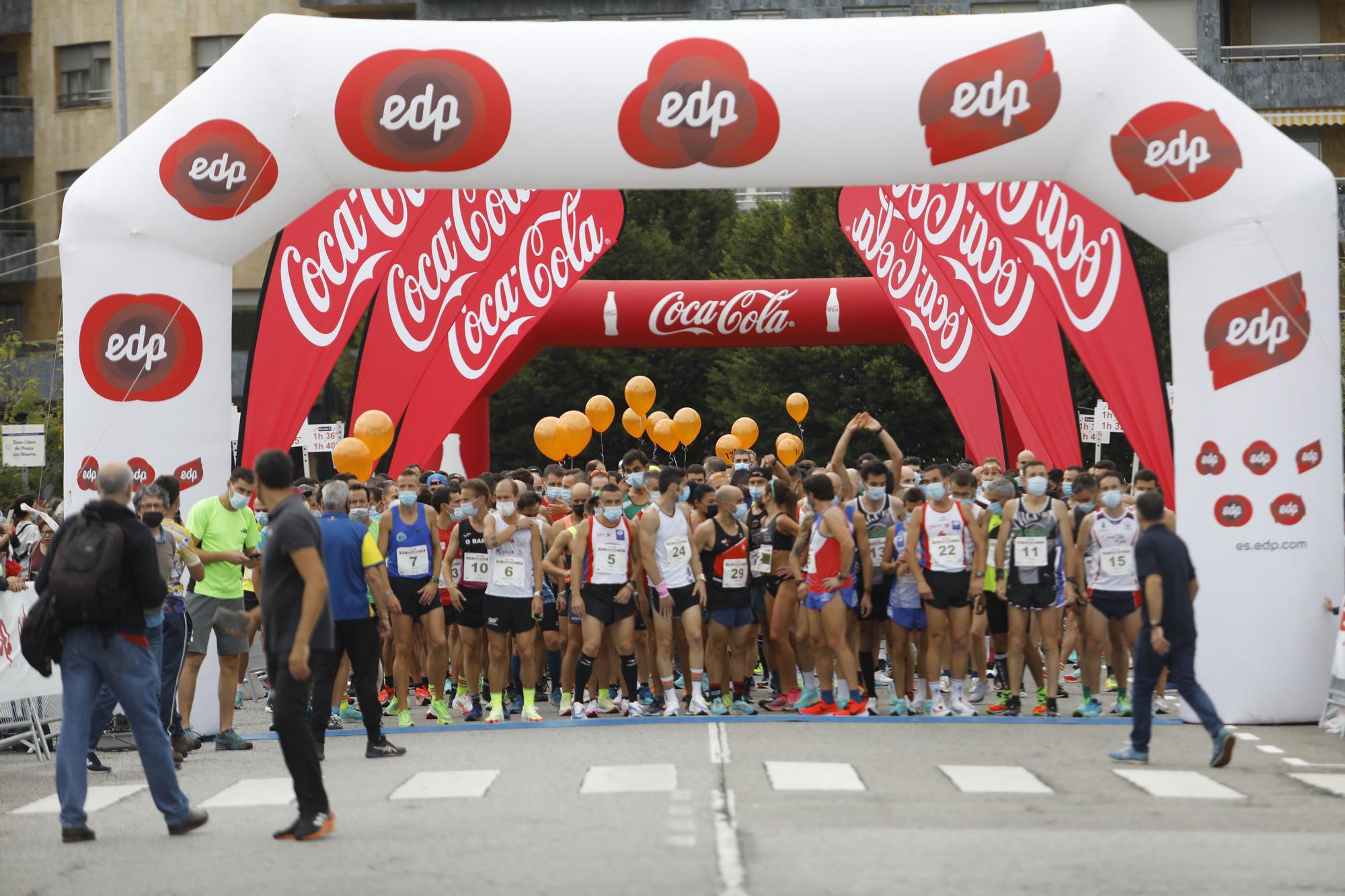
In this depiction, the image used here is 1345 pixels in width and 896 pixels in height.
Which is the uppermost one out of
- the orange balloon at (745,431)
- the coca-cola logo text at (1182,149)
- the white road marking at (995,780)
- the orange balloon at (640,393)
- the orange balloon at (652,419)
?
the coca-cola logo text at (1182,149)

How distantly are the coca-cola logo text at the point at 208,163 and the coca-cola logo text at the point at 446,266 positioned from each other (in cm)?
707

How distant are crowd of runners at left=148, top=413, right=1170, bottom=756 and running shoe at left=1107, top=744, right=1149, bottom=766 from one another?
7.68 ft

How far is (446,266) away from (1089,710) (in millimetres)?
10293

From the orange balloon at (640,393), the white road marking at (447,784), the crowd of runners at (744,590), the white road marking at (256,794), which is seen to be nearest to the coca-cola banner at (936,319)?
the orange balloon at (640,393)

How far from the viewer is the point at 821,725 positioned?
12773mm

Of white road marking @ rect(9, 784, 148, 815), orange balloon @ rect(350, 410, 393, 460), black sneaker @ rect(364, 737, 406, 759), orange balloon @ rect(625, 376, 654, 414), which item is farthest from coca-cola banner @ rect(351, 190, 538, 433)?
white road marking @ rect(9, 784, 148, 815)

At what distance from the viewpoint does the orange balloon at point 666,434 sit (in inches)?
1000

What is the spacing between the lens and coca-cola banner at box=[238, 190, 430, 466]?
1627 cm

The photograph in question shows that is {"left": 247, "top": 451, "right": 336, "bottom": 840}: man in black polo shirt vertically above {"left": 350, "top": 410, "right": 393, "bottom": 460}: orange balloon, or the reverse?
{"left": 350, "top": 410, "right": 393, "bottom": 460}: orange balloon

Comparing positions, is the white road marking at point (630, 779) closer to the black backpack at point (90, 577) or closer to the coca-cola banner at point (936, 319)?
the black backpack at point (90, 577)

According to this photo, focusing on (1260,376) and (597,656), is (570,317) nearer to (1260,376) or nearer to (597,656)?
(597,656)

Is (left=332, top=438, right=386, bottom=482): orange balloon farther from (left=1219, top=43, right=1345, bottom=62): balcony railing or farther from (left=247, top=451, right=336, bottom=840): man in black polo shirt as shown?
(left=1219, top=43, right=1345, bottom=62): balcony railing

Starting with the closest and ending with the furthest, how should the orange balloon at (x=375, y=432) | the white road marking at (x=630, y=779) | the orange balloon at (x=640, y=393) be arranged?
the white road marking at (x=630, y=779), the orange balloon at (x=375, y=432), the orange balloon at (x=640, y=393)

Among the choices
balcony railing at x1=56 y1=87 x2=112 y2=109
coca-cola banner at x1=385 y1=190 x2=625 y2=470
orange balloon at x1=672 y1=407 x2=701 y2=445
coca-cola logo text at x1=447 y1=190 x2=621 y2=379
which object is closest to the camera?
coca-cola banner at x1=385 y1=190 x2=625 y2=470
